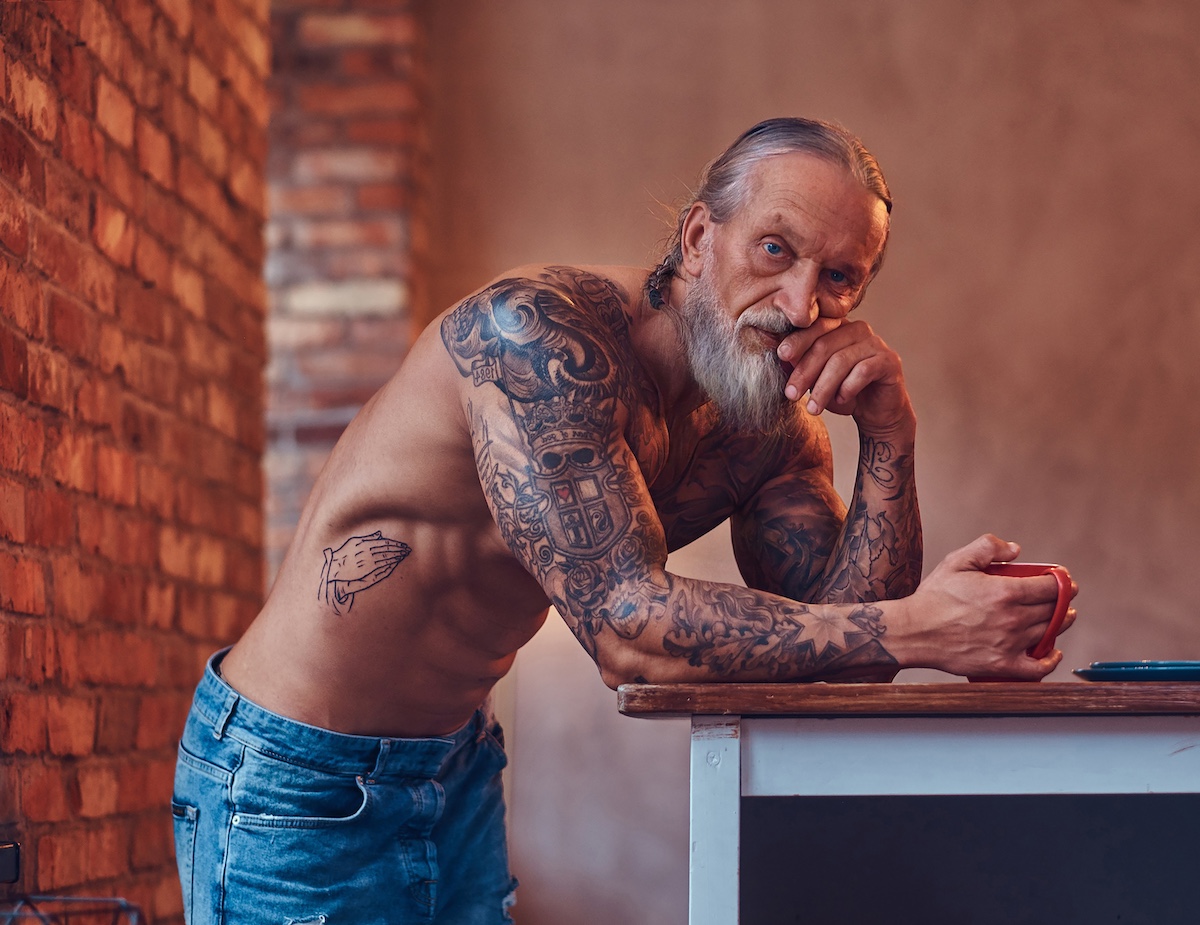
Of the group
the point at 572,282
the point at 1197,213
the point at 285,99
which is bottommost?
the point at 572,282

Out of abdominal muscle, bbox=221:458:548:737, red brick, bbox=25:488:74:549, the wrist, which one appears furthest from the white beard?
red brick, bbox=25:488:74:549

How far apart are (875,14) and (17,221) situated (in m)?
2.56

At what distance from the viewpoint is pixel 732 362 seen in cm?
152

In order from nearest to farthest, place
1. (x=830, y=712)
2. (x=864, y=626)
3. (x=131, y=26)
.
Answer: (x=830, y=712)
(x=864, y=626)
(x=131, y=26)

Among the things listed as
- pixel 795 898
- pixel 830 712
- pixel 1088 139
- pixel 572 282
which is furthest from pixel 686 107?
pixel 830 712

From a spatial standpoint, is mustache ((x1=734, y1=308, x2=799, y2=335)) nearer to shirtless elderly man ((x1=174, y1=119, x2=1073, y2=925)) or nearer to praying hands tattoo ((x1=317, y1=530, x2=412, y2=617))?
shirtless elderly man ((x1=174, y1=119, x2=1073, y2=925))

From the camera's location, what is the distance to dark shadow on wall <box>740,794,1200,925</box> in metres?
1.48

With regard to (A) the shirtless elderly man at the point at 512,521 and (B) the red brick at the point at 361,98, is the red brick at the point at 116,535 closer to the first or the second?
(A) the shirtless elderly man at the point at 512,521

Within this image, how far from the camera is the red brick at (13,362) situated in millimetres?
1656

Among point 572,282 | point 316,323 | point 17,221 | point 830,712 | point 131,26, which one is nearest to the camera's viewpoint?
point 830,712

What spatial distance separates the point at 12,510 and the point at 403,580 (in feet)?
1.88

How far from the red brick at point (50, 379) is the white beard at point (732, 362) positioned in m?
0.88

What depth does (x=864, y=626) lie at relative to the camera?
118 centimetres

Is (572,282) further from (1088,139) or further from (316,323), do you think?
(1088,139)
